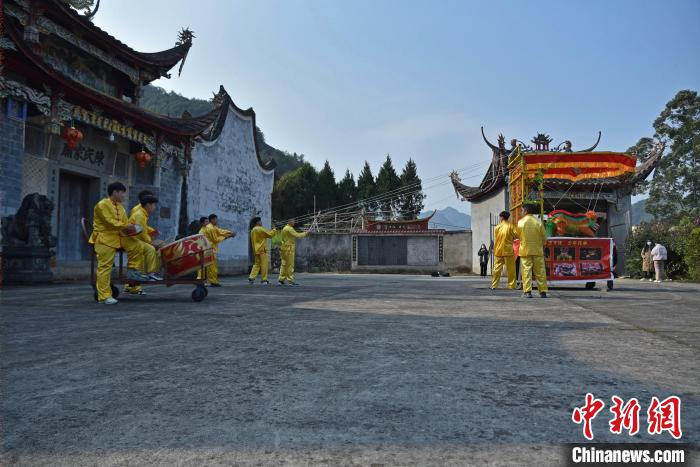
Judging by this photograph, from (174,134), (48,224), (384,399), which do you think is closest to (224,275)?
(174,134)

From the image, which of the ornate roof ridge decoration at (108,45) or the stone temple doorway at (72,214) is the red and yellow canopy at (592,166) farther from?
the stone temple doorway at (72,214)

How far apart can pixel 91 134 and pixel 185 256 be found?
7.14m

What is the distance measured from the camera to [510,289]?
27.0ft

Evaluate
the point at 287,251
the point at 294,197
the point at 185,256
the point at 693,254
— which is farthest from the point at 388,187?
the point at 185,256

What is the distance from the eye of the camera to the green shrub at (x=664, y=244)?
13758 mm

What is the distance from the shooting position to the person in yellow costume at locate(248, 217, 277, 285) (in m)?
8.92

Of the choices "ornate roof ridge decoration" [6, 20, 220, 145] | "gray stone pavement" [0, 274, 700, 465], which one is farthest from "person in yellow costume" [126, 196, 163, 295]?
"ornate roof ridge decoration" [6, 20, 220, 145]

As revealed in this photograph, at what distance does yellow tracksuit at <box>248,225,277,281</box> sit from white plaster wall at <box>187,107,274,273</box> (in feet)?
15.4

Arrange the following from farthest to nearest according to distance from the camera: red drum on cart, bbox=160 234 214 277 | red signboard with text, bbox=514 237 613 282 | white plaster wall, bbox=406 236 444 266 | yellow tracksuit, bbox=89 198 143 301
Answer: white plaster wall, bbox=406 236 444 266, red signboard with text, bbox=514 237 613 282, red drum on cart, bbox=160 234 214 277, yellow tracksuit, bbox=89 198 143 301

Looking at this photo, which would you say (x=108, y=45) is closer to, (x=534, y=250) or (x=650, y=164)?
(x=534, y=250)

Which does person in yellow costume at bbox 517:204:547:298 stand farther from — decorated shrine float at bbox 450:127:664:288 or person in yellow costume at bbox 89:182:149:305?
decorated shrine float at bbox 450:127:664:288

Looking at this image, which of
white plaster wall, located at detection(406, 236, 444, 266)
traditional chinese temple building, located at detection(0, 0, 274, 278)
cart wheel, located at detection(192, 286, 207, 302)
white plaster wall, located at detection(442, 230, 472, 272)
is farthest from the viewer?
white plaster wall, located at detection(406, 236, 444, 266)

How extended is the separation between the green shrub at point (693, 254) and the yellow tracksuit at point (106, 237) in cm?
1449

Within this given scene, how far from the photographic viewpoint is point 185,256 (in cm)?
533
